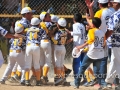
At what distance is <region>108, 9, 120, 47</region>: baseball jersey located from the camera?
8.71 metres

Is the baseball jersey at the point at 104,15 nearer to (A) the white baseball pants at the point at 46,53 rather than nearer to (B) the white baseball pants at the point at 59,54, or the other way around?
(B) the white baseball pants at the point at 59,54

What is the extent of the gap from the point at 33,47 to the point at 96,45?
1595 millimetres

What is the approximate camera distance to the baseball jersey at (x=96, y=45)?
30.5 ft

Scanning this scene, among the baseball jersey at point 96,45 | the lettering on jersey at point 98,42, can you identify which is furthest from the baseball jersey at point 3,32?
the lettering on jersey at point 98,42

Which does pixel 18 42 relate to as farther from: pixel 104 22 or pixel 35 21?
pixel 104 22

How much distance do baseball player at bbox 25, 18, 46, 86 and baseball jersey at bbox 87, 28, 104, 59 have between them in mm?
1441

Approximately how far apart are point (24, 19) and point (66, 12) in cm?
358

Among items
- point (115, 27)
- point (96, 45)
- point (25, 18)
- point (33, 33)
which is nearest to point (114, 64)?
point (96, 45)

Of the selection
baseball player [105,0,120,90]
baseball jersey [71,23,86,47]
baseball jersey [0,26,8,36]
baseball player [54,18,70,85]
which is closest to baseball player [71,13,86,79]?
baseball jersey [71,23,86,47]

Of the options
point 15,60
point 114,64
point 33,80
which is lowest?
point 33,80

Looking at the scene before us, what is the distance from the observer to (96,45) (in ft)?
30.6

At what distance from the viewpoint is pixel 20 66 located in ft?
34.4

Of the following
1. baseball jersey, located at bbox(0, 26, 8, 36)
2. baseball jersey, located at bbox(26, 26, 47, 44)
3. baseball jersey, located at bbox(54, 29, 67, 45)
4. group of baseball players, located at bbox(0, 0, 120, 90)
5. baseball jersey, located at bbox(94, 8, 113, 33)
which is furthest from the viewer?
baseball jersey, located at bbox(54, 29, 67, 45)

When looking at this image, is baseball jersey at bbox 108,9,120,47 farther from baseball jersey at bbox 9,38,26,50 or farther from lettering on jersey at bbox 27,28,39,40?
baseball jersey at bbox 9,38,26,50
